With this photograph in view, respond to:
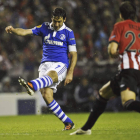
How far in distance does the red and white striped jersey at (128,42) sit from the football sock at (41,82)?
1338mm

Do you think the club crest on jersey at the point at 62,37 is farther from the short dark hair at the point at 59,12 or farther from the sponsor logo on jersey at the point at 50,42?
the short dark hair at the point at 59,12

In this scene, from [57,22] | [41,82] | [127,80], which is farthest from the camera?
[57,22]

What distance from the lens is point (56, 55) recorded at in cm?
537

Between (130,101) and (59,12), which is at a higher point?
(59,12)

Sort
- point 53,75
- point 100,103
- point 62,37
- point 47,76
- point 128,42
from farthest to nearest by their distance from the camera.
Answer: point 62,37 → point 53,75 → point 47,76 → point 100,103 → point 128,42

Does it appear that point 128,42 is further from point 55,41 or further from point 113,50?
point 55,41

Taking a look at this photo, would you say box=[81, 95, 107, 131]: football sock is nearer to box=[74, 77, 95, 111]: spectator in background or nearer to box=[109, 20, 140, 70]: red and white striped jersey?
box=[109, 20, 140, 70]: red and white striped jersey

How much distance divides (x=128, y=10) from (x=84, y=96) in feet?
22.5

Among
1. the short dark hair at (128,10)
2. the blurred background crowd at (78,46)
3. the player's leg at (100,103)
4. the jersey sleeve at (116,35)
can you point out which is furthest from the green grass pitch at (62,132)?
the blurred background crowd at (78,46)

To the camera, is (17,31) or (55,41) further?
(55,41)

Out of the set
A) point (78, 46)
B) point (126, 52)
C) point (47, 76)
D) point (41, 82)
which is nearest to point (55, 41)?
point (47, 76)

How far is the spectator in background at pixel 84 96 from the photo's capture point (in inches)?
410

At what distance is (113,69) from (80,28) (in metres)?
2.72

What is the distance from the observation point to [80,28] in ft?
41.9
